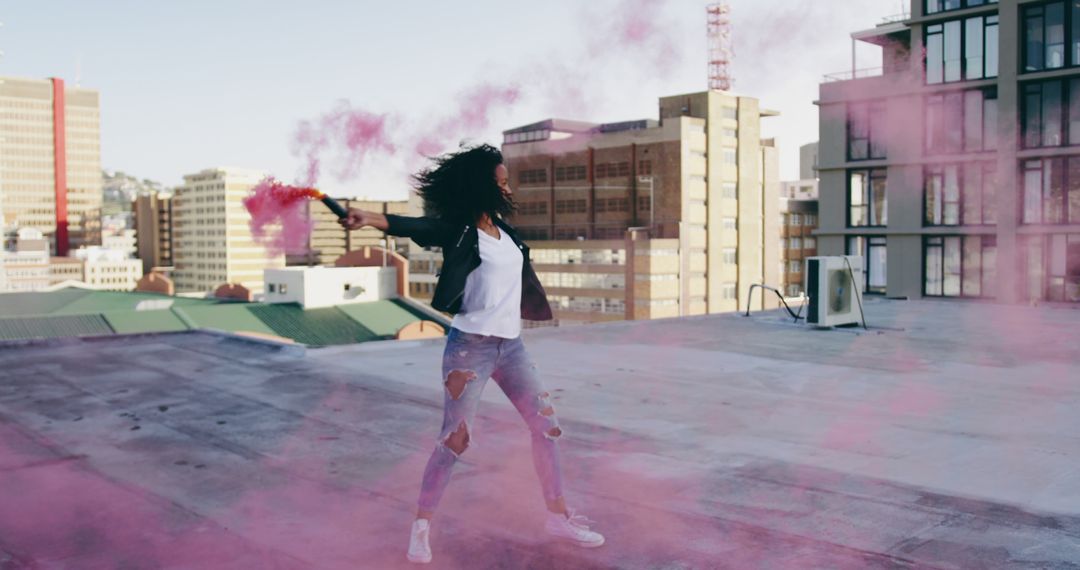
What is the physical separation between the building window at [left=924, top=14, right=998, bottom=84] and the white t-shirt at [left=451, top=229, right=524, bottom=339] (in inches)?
1266

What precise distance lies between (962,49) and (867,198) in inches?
261

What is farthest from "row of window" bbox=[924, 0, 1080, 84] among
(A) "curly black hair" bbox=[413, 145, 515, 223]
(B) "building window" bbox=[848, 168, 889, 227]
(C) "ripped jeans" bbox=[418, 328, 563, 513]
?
(C) "ripped jeans" bbox=[418, 328, 563, 513]

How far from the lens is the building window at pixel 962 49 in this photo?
32094 millimetres

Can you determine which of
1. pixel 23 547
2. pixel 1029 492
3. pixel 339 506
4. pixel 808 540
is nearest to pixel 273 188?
pixel 339 506

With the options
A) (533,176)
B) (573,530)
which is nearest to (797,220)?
(533,176)

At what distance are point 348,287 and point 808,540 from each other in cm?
6556

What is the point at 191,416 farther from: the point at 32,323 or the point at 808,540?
the point at 32,323

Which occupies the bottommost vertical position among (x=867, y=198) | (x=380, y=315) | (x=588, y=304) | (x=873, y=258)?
(x=588, y=304)

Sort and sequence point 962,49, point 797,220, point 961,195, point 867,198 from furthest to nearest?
1. point 797,220
2. point 867,198
3. point 961,195
4. point 962,49

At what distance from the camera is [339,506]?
561 centimetres

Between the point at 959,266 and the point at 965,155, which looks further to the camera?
the point at 959,266

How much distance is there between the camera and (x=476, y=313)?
191 inches

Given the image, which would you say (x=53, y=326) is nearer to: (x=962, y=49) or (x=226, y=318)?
(x=226, y=318)

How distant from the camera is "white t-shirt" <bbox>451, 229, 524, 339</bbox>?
4828 mm
